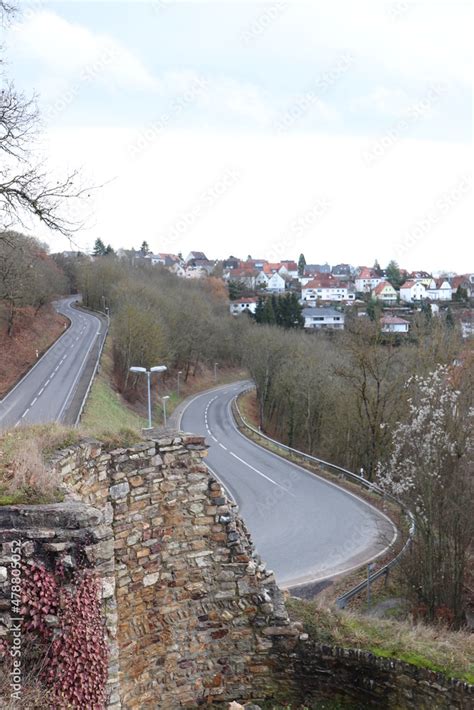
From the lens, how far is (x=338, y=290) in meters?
109

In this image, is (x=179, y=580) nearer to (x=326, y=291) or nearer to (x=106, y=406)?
(x=106, y=406)

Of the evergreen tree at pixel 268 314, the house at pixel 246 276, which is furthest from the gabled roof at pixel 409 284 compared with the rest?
the evergreen tree at pixel 268 314

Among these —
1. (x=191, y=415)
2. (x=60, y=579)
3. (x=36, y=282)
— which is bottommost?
(x=191, y=415)

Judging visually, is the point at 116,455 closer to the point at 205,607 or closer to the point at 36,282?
the point at 205,607

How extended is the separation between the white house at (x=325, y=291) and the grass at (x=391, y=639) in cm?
9955

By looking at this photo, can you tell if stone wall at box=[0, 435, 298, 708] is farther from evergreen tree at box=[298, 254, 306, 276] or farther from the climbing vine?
evergreen tree at box=[298, 254, 306, 276]

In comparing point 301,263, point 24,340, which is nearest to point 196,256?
point 301,263

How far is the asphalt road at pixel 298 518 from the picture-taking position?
687 inches

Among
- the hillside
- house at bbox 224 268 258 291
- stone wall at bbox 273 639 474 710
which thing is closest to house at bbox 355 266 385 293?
house at bbox 224 268 258 291

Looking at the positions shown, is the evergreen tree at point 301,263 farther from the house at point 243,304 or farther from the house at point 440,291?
the house at point 243,304

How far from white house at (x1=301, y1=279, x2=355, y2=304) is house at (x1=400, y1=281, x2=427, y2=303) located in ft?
31.7

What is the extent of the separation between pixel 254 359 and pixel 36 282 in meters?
18.5

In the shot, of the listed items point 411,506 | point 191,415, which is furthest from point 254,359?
point 411,506

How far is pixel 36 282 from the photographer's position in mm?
44531
